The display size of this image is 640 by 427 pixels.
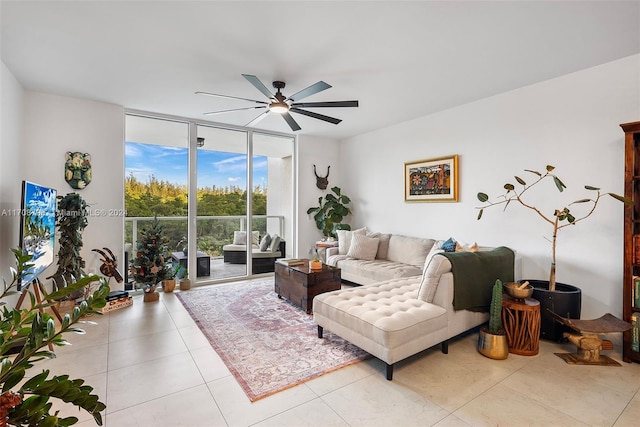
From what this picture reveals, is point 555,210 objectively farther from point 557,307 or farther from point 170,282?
point 170,282

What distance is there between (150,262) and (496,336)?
416 cm

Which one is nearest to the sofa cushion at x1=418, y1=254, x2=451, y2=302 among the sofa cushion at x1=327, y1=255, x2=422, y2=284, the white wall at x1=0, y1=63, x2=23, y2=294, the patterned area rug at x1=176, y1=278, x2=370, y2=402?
the patterned area rug at x1=176, y1=278, x2=370, y2=402

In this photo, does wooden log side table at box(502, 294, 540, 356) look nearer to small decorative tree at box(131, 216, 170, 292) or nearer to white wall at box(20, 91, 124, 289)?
small decorative tree at box(131, 216, 170, 292)

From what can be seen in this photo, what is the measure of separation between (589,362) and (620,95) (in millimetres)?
2499

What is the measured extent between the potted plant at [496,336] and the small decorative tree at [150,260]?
3.99m

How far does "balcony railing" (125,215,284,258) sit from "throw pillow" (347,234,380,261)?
5.89ft

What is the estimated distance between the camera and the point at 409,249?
461 cm

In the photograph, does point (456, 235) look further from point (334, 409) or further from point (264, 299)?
point (334, 409)

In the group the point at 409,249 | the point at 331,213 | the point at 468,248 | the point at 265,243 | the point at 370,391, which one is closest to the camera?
the point at 370,391

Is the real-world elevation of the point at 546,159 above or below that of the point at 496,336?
above

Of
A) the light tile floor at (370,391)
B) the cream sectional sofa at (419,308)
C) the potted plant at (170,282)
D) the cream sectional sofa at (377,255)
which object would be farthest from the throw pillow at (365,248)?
the potted plant at (170,282)

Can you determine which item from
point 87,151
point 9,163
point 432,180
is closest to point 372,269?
point 432,180

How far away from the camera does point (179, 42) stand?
265cm

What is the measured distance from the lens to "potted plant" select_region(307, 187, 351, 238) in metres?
5.93
